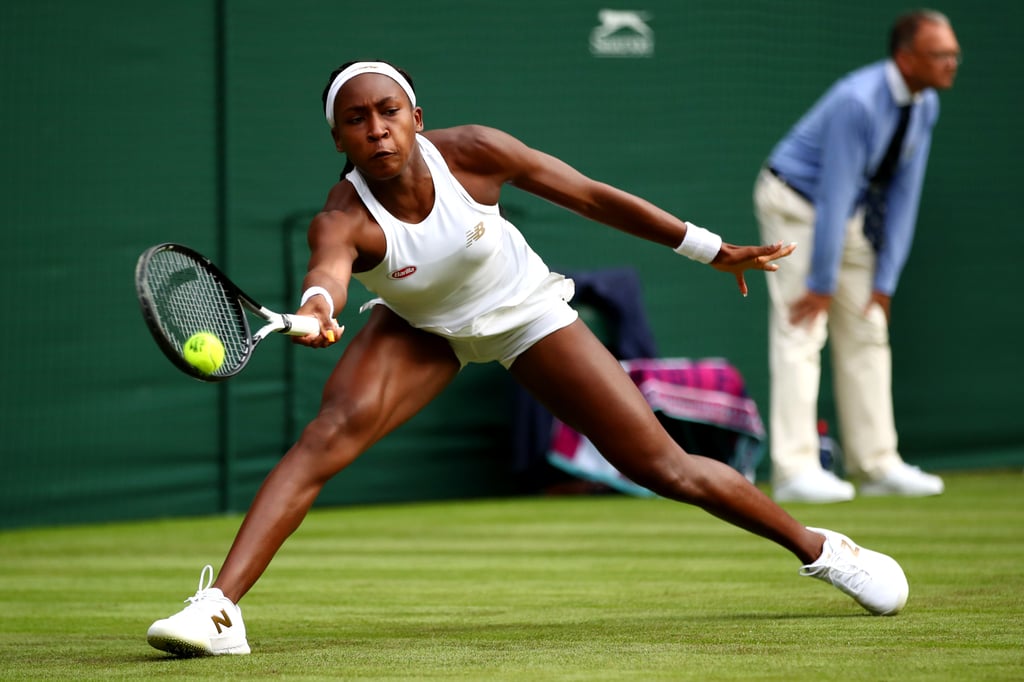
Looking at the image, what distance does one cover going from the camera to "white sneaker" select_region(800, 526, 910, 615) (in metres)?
4.75

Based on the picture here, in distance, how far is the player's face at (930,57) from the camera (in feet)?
27.9

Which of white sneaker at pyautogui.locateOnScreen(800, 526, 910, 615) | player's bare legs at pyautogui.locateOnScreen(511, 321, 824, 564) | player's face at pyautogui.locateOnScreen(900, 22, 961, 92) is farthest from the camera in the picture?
player's face at pyautogui.locateOnScreen(900, 22, 961, 92)

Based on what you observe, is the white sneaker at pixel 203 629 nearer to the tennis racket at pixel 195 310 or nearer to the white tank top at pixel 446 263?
the tennis racket at pixel 195 310

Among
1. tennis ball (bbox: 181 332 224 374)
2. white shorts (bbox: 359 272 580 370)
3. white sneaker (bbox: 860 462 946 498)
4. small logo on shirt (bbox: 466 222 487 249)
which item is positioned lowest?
white sneaker (bbox: 860 462 946 498)

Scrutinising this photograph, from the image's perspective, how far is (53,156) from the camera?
8578 millimetres

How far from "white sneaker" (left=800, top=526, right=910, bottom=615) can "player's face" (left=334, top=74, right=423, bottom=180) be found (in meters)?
1.63

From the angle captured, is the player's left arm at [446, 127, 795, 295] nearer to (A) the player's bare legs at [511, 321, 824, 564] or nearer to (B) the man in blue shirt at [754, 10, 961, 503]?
(A) the player's bare legs at [511, 321, 824, 564]

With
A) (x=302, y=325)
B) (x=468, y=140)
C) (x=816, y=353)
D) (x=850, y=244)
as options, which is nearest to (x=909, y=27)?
(x=850, y=244)

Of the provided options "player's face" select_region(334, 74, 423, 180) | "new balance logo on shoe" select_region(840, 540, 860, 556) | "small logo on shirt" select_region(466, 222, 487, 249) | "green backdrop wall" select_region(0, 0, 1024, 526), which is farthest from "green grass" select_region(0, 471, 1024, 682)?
"player's face" select_region(334, 74, 423, 180)

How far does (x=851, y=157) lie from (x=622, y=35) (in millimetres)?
2321

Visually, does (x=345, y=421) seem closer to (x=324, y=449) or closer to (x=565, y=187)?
(x=324, y=449)

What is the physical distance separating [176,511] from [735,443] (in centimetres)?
319

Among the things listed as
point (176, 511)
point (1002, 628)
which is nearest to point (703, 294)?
point (176, 511)

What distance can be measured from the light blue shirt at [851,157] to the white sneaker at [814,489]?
38.9 inches
